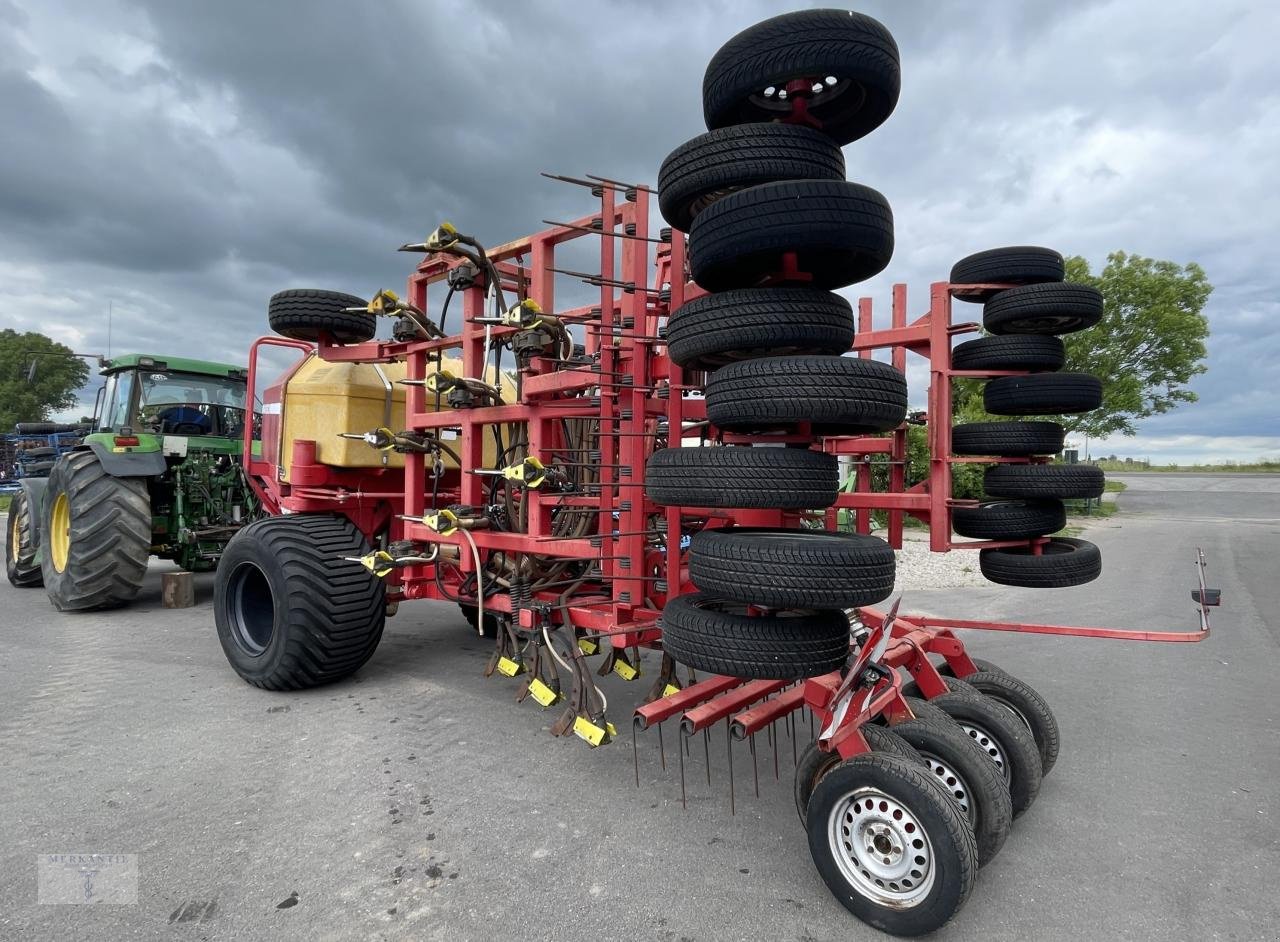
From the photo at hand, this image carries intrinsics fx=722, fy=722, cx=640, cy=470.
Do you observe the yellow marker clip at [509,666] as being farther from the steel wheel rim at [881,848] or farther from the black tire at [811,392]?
the black tire at [811,392]

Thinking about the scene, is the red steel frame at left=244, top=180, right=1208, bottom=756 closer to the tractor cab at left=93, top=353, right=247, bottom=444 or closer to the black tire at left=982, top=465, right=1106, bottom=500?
the black tire at left=982, top=465, right=1106, bottom=500

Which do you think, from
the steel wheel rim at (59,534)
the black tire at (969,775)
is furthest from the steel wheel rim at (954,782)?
the steel wheel rim at (59,534)

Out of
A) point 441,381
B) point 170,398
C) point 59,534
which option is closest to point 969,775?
point 441,381

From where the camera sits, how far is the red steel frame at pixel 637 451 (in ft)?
10.4

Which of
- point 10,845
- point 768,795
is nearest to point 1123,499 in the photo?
point 768,795

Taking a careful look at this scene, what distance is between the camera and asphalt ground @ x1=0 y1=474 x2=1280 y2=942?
2350mm

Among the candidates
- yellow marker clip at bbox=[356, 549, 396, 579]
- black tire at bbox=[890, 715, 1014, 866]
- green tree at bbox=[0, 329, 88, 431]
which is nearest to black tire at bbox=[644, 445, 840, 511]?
black tire at bbox=[890, 715, 1014, 866]

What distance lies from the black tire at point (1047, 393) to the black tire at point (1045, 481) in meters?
0.31

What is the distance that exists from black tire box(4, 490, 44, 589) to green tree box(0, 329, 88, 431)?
33089 mm

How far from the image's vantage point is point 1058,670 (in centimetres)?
538

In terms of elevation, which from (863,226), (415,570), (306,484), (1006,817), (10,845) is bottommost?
(10,845)

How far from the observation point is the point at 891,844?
94.5 inches

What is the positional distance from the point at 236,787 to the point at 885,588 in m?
2.89

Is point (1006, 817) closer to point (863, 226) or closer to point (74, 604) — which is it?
point (863, 226)
